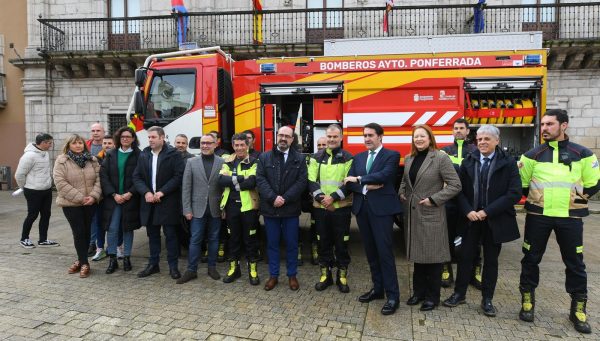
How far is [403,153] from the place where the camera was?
545 centimetres

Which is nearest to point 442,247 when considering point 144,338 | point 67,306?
point 144,338

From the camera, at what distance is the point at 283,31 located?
1346 cm

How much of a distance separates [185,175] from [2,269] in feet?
9.49

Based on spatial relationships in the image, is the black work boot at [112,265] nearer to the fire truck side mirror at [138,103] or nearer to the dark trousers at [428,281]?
the fire truck side mirror at [138,103]

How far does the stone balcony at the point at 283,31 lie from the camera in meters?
12.4

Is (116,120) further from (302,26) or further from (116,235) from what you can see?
(116,235)

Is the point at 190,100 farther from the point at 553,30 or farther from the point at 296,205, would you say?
the point at 553,30

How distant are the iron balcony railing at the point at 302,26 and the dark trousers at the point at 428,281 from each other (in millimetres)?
10166

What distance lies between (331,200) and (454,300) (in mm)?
1616

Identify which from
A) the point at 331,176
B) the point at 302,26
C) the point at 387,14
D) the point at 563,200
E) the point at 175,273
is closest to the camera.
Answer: the point at 563,200

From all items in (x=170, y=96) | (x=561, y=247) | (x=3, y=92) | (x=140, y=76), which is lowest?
(x=561, y=247)

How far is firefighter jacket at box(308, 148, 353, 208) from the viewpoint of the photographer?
433cm

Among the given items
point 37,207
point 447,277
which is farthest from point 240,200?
point 37,207

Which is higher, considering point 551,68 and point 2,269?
point 551,68
